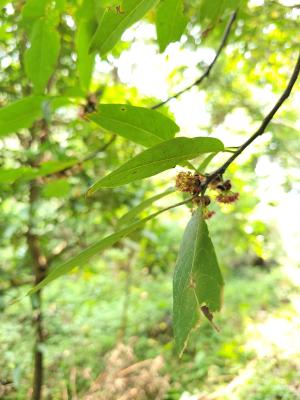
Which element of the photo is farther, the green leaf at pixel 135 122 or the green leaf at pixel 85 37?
the green leaf at pixel 85 37

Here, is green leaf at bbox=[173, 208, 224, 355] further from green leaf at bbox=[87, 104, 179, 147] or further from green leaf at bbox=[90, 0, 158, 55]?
green leaf at bbox=[90, 0, 158, 55]

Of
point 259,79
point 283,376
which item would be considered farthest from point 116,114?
point 283,376

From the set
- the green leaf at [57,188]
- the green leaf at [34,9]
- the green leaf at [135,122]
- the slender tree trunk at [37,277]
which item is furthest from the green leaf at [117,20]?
the slender tree trunk at [37,277]

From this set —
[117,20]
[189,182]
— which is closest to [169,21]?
[117,20]

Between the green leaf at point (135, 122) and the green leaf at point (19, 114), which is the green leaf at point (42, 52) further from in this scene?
the green leaf at point (135, 122)

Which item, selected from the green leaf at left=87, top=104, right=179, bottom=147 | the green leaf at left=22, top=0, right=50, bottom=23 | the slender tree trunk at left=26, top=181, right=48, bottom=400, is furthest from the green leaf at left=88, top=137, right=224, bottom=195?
the slender tree trunk at left=26, top=181, right=48, bottom=400
